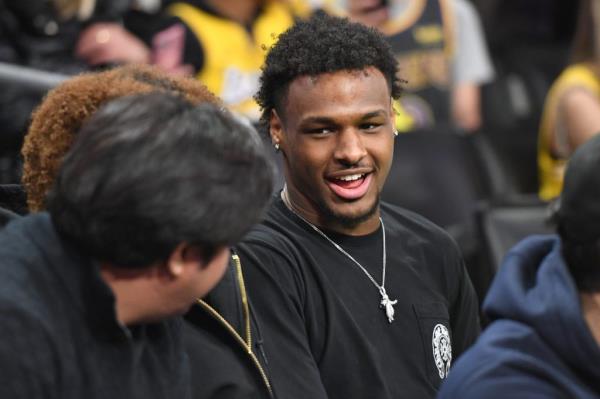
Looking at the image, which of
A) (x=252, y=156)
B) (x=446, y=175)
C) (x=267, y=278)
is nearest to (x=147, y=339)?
(x=252, y=156)

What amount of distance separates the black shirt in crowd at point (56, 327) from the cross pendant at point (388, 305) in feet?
2.95

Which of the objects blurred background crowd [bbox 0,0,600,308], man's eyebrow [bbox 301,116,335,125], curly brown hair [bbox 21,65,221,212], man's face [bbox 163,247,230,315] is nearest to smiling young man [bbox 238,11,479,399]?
man's eyebrow [bbox 301,116,335,125]

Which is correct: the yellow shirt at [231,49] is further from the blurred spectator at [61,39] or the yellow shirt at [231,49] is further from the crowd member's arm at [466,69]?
the crowd member's arm at [466,69]

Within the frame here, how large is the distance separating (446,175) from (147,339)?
9.32 ft

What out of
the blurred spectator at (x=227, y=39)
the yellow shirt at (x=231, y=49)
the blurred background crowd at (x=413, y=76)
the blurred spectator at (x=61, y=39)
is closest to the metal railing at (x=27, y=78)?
the blurred background crowd at (x=413, y=76)

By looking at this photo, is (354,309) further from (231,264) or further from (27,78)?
(27,78)

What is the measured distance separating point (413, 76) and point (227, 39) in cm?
102

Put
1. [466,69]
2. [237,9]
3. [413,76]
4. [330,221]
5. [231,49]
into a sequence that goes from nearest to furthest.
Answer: [330,221] < [231,49] < [237,9] < [413,76] < [466,69]

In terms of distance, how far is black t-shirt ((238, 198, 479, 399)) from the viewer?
2475 mm

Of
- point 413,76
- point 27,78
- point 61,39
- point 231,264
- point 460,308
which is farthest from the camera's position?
point 413,76

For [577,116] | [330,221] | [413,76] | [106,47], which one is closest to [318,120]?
[330,221]

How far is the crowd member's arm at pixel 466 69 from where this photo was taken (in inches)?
219

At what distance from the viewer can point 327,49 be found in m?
2.73

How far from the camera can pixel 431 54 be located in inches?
213
